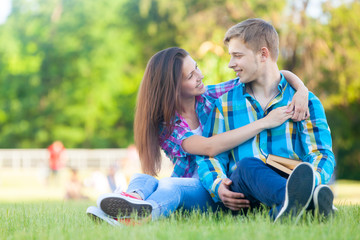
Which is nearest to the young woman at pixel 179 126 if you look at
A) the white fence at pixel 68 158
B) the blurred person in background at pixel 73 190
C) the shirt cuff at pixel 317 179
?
the shirt cuff at pixel 317 179

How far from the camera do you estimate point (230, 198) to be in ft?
10.2

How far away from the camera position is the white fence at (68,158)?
24.0 meters

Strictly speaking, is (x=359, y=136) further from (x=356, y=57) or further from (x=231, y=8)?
(x=231, y=8)

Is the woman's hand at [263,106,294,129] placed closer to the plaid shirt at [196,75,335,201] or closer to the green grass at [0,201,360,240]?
the plaid shirt at [196,75,335,201]

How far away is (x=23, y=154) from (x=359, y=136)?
14.9 m

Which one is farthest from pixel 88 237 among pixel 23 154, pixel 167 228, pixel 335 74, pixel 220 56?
pixel 23 154

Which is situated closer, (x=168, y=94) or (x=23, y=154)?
(x=168, y=94)

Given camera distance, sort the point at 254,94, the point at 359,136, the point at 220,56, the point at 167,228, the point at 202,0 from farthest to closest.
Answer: the point at 359,136, the point at 202,0, the point at 220,56, the point at 254,94, the point at 167,228

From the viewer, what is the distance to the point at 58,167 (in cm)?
2147

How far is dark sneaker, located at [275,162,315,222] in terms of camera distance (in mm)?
2586

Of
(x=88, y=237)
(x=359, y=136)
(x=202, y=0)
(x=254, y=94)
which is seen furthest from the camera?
(x=359, y=136)

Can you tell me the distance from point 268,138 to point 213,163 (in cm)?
40

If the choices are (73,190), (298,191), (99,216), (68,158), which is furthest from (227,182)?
(68,158)

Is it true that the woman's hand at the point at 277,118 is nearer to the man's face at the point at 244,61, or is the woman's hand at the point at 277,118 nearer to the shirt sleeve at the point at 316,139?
the shirt sleeve at the point at 316,139
